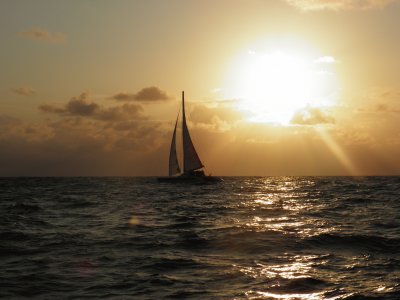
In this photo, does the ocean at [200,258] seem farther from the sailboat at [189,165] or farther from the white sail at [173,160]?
the white sail at [173,160]

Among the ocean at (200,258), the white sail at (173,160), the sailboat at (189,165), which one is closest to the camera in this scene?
the ocean at (200,258)

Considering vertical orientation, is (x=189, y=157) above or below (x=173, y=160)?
above

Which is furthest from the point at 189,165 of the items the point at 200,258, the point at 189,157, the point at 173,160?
the point at 200,258

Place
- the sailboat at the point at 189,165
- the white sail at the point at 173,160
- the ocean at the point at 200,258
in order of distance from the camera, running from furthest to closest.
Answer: the white sail at the point at 173,160 < the sailboat at the point at 189,165 < the ocean at the point at 200,258

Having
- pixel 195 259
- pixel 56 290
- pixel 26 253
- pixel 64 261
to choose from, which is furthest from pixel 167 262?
pixel 26 253

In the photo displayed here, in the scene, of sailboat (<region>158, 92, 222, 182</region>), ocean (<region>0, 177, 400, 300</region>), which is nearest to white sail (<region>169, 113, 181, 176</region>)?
sailboat (<region>158, 92, 222, 182</region>)

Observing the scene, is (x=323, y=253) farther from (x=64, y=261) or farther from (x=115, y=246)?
(x=64, y=261)

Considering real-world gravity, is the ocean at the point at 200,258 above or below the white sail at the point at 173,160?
below

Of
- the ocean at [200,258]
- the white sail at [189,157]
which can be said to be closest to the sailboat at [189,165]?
the white sail at [189,157]

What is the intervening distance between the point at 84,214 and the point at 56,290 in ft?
73.7

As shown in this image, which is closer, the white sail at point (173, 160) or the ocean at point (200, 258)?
the ocean at point (200, 258)

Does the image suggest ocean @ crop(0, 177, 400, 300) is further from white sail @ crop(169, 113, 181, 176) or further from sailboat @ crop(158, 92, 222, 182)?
white sail @ crop(169, 113, 181, 176)

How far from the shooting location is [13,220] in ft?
102

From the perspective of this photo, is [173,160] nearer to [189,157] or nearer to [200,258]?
[189,157]
